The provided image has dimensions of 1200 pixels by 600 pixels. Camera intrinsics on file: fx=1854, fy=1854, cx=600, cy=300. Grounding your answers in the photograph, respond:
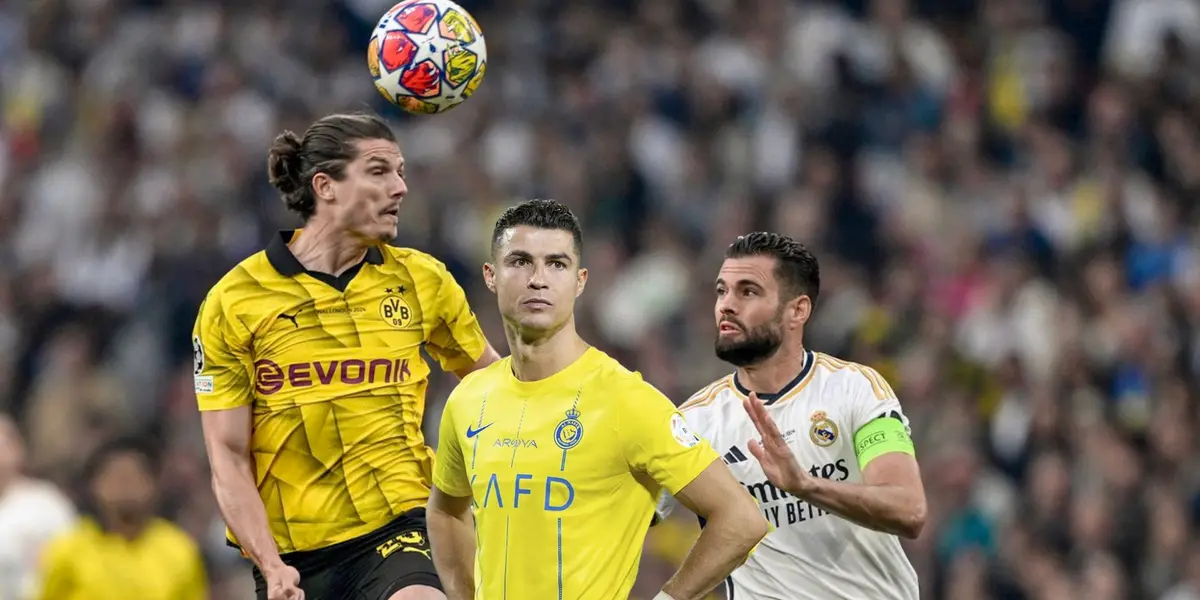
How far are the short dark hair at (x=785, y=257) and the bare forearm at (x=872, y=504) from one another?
1.08 metres

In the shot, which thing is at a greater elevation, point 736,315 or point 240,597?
point 736,315

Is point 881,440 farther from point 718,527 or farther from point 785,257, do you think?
point 718,527

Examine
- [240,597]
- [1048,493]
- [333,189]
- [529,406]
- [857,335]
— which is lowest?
[240,597]

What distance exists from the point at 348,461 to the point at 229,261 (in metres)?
9.29

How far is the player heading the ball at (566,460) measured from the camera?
20.6ft

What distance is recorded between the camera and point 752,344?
759cm

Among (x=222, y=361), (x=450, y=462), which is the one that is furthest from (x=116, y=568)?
(x=450, y=462)

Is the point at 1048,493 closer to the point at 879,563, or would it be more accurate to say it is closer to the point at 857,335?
the point at 857,335

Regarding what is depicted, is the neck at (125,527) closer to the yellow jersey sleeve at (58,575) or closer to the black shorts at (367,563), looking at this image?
the yellow jersey sleeve at (58,575)

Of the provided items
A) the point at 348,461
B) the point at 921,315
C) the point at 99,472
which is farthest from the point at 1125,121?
the point at 348,461

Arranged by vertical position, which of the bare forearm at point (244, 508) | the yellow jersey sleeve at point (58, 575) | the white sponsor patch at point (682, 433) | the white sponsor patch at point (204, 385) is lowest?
the yellow jersey sleeve at point (58, 575)

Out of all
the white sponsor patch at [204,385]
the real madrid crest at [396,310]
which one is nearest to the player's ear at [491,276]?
the real madrid crest at [396,310]

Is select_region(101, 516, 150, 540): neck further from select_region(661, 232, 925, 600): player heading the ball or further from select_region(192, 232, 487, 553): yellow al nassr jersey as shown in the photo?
select_region(661, 232, 925, 600): player heading the ball

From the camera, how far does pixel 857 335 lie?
14.9 metres
